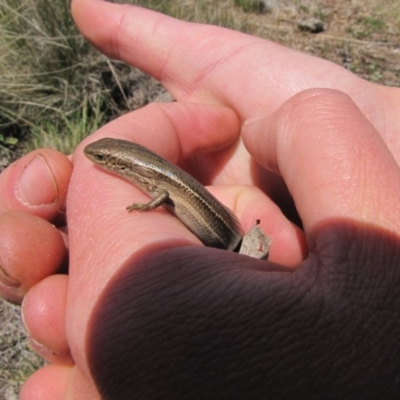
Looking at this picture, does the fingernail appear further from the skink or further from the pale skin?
the skink

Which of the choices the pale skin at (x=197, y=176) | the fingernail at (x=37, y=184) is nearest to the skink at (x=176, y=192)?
the pale skin at (x=197, y=176)

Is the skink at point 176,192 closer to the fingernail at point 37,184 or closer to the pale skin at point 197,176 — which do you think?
the pale skin at point 197,176

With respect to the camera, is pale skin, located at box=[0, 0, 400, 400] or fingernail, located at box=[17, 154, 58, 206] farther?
fingernail, located at box=[17, 154, 58, 206]

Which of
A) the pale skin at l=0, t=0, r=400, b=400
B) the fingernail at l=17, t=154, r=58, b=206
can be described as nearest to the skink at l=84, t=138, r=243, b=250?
the pale skin at l=0, t=0, r=400, b=400

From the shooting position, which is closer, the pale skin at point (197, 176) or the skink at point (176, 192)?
the pale skin at point (197, 176)

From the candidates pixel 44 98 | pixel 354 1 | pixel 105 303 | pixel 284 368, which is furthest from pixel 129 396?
pixel 354 1
